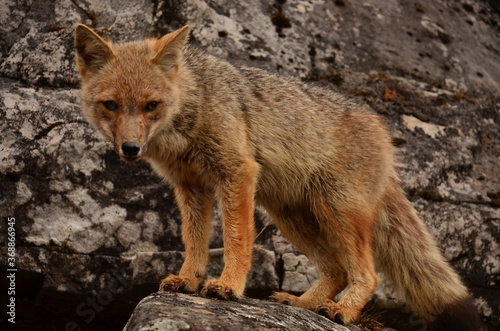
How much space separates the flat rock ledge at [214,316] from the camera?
3.61 m

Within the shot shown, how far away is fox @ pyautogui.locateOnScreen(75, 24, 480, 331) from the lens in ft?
16.4

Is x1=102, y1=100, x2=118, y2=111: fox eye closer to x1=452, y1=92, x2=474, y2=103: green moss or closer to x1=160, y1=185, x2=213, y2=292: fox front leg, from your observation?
x1=160, y1=185, x2=213, y2=292: fox front leg

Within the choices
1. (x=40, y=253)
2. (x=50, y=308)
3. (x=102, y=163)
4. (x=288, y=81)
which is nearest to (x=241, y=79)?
(x=288, y=81)

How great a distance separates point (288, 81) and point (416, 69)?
287cm

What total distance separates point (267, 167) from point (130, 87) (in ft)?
5.86

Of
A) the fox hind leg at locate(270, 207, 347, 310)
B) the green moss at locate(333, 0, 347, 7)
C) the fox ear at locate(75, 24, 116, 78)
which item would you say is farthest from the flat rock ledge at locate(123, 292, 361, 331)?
the green moss at locate(333, 0, 347, 7)

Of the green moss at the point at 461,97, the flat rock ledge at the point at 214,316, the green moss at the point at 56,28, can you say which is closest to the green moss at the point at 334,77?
the green moss at the point at 461,97

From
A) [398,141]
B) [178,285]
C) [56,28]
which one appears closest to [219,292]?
[178,285]

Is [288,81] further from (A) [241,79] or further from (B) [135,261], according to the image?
(B) [135,261]

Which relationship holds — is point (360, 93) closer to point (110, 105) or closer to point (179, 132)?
point (179, 132)

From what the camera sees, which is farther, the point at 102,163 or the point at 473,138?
the point at 473,138

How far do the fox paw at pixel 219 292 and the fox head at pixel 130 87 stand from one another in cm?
133

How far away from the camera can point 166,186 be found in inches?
263

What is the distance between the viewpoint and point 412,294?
5.77 metres
